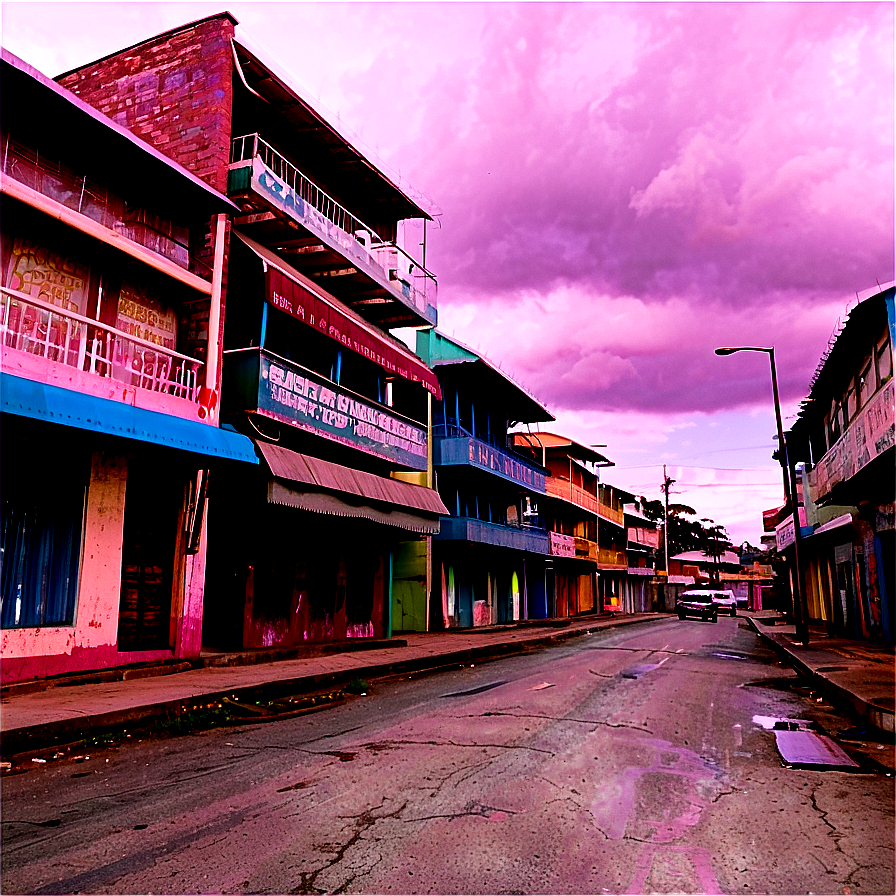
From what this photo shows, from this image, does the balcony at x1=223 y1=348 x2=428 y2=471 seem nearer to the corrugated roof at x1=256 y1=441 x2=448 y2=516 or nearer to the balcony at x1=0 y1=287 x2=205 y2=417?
the corrugated roof at x1=256 y1=441 x2=448 y2=516

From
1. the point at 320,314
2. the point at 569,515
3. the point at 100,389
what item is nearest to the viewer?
the point at 100,389

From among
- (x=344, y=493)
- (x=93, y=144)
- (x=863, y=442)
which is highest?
(x=93, y=144)

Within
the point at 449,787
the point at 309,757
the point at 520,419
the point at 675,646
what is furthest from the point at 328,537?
the point at 520,419

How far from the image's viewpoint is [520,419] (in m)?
36.6

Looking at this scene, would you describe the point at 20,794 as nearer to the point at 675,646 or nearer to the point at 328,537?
the point at 328,537

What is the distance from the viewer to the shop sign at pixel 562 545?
38.5 meters

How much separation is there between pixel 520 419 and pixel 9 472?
92.5 ft

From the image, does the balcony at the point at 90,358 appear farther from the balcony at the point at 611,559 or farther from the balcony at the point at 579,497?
the balcony at the point at 611,559

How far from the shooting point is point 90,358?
1177 centimetres

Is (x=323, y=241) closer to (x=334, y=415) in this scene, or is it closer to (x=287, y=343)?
(x=287, y=343)

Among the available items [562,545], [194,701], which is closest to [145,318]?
[194,701]

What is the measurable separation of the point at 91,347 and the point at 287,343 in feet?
19.5

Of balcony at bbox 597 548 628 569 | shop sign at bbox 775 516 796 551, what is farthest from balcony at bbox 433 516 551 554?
balcony at bbox 597 548 628 569

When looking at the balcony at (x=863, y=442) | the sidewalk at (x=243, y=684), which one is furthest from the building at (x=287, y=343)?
the balcony at (x=863, y=442)
